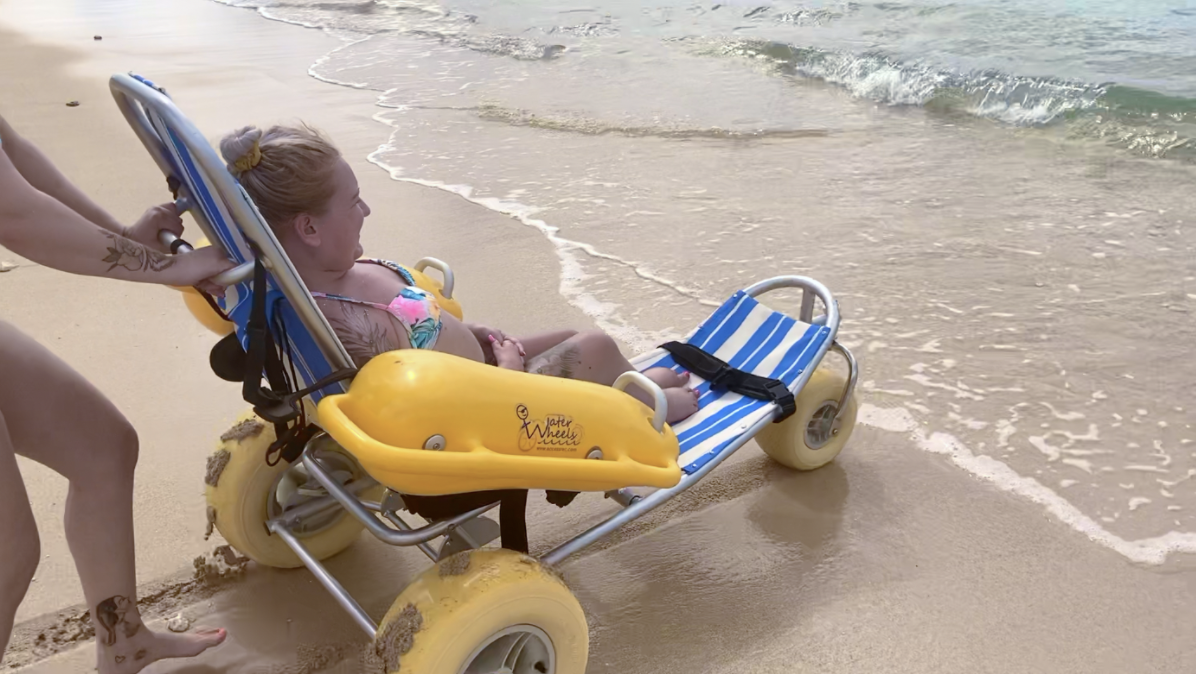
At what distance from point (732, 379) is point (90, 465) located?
1.99 meters

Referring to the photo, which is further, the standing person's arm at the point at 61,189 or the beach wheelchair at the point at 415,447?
the standing person's arm at the point at 61,189

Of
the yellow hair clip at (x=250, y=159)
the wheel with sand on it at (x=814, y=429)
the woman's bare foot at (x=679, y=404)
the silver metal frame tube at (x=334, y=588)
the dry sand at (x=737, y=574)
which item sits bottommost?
the dry sand at (x=737, y=574)

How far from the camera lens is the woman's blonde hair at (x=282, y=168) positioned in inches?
Result: 81.7

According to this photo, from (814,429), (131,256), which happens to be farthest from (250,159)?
(814,429)

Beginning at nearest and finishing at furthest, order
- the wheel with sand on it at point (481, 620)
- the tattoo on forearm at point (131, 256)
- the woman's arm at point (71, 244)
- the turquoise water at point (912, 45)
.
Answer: the woman's arm at point (71, 244) < the tattoo on forearm at point (131, 256) < the wheel with sand on it at point (481, 620) < the turquoise water at point (912, 45)

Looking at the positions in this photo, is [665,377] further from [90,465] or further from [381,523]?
[90,465]

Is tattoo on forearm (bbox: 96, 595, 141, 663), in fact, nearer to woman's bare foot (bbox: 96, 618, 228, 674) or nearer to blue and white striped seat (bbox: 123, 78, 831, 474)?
woman's bare foot (bbox: 96, 618, 228, 674)

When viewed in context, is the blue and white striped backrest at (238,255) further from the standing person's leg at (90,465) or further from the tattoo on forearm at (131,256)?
the standing person's leg at (90,465)

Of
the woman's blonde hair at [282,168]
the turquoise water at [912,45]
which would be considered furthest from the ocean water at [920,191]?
the woman's blonde hair at [282,168]

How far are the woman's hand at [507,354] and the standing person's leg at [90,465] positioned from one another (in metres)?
1.03

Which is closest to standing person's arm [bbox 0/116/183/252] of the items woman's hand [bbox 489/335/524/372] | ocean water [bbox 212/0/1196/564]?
woman's hand [bbox 489/335/524/372]

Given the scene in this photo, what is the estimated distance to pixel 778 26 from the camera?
42.1ft

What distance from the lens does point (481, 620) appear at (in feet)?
6.68

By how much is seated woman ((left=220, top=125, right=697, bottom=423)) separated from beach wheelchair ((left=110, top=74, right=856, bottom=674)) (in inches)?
5.7
